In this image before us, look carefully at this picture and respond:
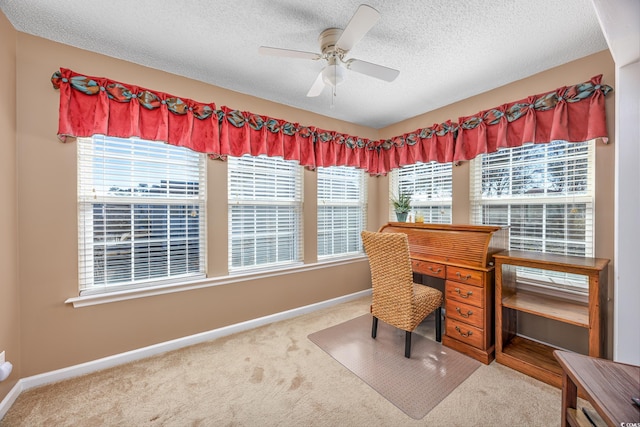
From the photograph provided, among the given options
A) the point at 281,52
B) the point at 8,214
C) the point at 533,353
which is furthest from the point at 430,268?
the point at 8,214

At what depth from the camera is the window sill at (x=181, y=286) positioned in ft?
6.63

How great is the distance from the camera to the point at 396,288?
86.8 inches

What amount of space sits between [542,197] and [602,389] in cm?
207

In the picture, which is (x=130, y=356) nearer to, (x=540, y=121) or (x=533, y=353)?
(x=533, y=353)

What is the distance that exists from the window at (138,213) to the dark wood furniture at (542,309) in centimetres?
282

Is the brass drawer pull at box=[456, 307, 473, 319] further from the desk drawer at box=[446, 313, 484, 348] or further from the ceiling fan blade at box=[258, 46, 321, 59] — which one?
the ceiling fan blade at box=[258, 46, 321, 59]

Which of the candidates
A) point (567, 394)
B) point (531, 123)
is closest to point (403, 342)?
point (567, 394)

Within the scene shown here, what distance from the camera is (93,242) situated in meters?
2.07

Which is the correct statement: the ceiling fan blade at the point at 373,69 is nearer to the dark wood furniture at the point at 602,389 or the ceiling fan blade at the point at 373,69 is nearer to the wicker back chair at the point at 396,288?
the wicker back chair at the point at 396,288

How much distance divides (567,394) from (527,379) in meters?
1.16

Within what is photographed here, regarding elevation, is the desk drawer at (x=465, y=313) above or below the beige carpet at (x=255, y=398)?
above

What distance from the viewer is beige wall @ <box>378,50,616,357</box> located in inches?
79.1

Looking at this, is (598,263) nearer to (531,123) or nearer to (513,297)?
(513,297)

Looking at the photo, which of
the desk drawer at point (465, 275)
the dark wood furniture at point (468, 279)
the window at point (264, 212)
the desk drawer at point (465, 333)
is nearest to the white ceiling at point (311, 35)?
the window at point (264, 212)
